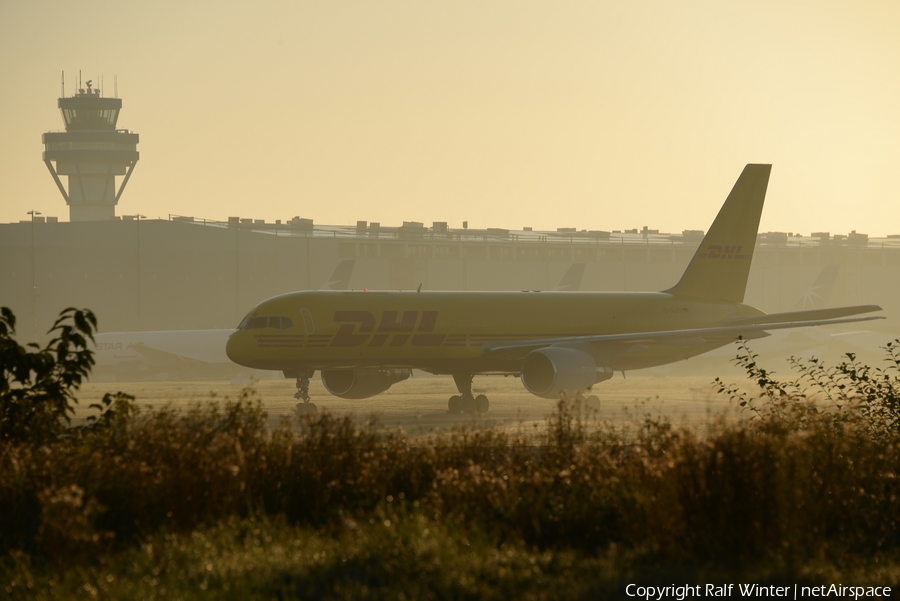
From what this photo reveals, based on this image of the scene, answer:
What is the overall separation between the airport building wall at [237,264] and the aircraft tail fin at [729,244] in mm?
64306

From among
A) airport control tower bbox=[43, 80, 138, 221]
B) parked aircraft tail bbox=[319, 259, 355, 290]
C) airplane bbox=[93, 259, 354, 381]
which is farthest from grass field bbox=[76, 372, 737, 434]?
airport control tower bbox=[43, 80, 138, 221]

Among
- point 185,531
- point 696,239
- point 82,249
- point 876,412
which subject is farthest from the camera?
point 696,239

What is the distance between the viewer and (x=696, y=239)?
126 metres

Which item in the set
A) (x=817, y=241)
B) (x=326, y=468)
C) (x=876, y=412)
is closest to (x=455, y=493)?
(x=326, y=468)

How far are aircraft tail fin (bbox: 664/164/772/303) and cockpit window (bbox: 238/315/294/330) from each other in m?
15.9

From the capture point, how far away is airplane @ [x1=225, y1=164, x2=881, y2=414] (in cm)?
3369

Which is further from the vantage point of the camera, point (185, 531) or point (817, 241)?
point (817, 241)

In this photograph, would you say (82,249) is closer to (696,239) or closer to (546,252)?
(546,252)

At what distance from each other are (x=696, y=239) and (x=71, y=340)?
380 ft

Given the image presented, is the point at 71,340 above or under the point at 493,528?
above

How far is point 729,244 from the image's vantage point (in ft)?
138

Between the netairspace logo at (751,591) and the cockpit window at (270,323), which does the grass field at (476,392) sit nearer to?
the cockpit window at (270,323)

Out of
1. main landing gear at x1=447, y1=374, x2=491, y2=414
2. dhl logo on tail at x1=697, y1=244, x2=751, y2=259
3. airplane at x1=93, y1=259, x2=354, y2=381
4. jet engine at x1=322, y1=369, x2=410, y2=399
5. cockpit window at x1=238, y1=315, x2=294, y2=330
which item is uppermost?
dhl logo on tail at x1=697, y1=244, x2=751, y2=259

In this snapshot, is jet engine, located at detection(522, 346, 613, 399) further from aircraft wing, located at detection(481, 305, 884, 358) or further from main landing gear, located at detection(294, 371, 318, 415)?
main landing gear, located at detection(294, 371, 318, 415)
